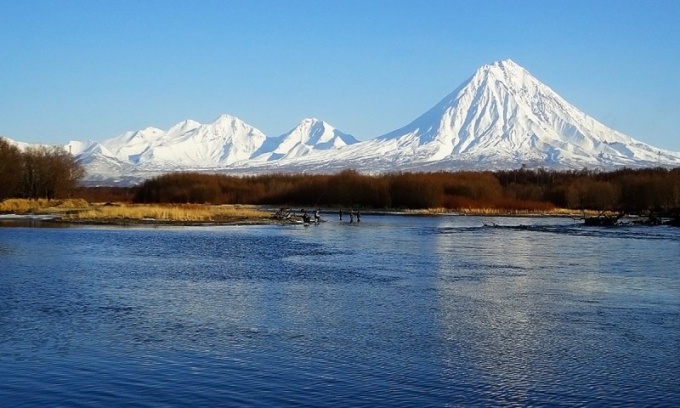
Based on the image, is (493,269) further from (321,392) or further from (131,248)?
(321,392)

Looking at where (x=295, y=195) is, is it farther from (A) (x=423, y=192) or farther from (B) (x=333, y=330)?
(B) (x=333, y=330)

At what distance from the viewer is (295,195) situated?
75.8 metres

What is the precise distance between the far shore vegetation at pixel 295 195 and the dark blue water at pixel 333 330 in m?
23.9

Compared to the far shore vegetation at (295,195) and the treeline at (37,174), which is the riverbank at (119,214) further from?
the treeline at (37,174)

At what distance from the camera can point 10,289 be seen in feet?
48.8

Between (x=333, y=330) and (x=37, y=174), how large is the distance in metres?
49.5

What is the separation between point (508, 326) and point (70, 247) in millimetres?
16411

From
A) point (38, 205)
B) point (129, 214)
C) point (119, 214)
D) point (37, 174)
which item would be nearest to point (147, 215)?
point (129, 214)

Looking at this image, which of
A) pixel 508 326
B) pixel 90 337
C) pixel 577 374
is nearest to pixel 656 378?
pixel 577 374

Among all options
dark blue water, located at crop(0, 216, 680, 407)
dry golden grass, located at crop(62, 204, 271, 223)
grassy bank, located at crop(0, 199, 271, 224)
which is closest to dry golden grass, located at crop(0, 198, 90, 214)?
grassy bank, located at crop(0, 199, 271, 224)

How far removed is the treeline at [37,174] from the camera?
174 feet

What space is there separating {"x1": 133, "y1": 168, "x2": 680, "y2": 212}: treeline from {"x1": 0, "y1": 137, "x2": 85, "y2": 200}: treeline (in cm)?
1597

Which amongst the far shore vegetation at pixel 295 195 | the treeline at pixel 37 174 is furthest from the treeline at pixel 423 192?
the treeline at pixel 37 174

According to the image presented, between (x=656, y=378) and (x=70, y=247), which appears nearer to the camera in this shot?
(x=656, y=378)
